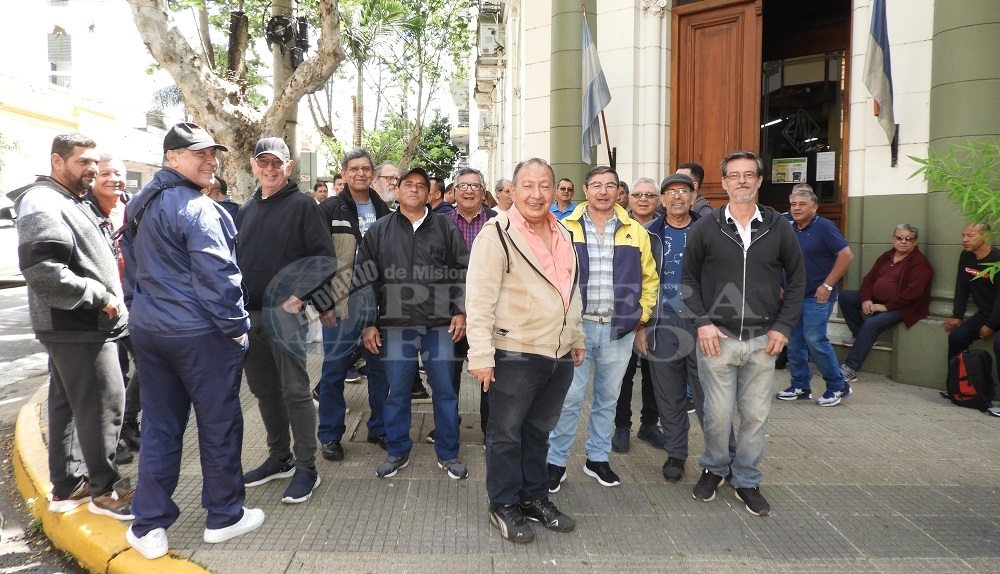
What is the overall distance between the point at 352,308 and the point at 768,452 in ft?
11.0

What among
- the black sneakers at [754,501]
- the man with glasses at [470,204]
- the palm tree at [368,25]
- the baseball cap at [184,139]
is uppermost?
the palm tree at [368,25]

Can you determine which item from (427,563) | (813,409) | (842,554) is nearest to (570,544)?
(427,563)

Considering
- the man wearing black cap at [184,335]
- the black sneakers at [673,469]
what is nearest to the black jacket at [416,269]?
the man wearing black cap at [184,335]

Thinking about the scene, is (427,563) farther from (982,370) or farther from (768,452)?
→ (982,370)

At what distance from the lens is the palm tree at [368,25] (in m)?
16.2

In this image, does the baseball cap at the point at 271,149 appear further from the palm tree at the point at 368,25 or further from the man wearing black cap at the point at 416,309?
the palm tree at the point at 368,25

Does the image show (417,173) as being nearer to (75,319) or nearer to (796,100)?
(75,319)

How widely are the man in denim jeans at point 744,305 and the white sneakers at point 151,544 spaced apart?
3.08m

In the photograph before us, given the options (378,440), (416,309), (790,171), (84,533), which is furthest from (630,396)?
(790,171)

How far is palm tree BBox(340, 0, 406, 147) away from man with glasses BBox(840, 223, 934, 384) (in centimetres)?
1248

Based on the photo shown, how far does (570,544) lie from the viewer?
3533 mm

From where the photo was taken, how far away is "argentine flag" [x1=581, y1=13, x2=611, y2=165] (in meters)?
8.60

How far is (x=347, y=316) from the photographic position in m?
5.12

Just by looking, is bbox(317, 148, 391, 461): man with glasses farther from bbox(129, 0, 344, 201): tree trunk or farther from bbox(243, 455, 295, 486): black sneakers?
bbox(129, 0, 344, 201): tree trunk
